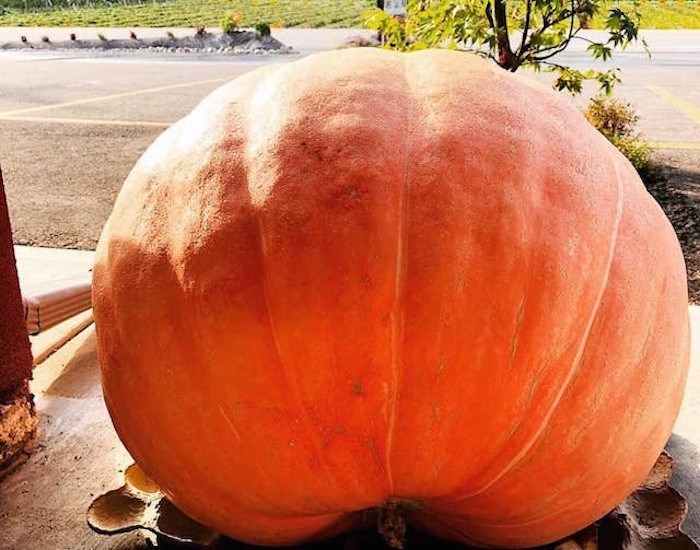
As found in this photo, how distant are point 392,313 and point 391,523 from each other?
40 cm

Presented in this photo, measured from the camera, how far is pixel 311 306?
3.58 ft

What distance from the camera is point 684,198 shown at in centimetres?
492

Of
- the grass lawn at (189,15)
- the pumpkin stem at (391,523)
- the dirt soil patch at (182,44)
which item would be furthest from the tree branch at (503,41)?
the grass lawn at (189,15)

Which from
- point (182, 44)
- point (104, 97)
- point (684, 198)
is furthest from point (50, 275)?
point (182, 44)

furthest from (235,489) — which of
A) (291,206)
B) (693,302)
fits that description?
(693,302)

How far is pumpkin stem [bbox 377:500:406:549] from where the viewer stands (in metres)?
1.25

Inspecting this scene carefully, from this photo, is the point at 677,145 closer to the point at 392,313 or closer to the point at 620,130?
the point at 620,130

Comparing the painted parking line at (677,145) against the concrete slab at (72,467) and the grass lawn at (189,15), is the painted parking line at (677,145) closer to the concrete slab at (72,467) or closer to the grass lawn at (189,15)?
the concrete slab at (72,467)

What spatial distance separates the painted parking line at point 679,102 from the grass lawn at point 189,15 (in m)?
16.5

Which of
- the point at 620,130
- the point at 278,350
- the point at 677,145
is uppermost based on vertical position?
the point at 278,350

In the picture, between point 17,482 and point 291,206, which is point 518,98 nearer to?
point 291,206

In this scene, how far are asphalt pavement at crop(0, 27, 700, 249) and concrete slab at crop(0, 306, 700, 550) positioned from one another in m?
2.16

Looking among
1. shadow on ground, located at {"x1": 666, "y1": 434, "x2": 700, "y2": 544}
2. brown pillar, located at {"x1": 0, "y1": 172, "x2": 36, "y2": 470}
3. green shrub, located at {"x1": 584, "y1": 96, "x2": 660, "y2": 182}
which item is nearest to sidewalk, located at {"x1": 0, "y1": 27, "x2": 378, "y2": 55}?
green shrub, located at {"x1": 584, "y1": 96, "x2": 660, "y2": 182}

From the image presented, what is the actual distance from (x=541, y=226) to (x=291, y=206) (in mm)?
371
